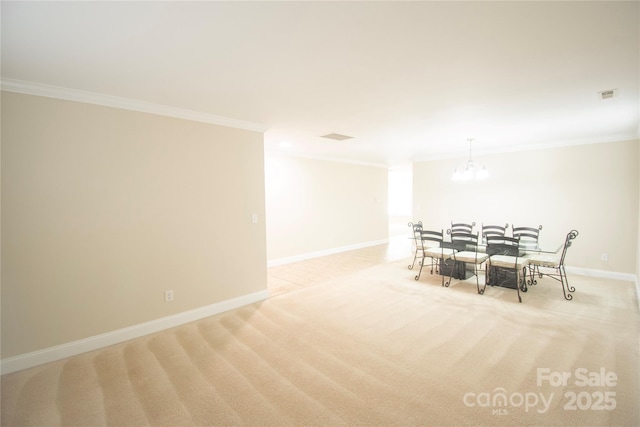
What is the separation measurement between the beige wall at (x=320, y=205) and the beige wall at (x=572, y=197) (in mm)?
2538

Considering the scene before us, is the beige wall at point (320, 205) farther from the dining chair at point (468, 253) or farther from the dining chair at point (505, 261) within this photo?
the dining chair at point (505, 261)

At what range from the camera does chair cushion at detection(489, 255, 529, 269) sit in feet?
13.1

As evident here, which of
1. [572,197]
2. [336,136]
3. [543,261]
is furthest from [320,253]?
[572,197]

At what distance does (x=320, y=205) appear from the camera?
7.16 m

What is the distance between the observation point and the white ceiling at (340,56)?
63.9 inches

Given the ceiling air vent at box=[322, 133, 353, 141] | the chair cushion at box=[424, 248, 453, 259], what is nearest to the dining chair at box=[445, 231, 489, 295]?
the chair cushion at box=[424, 248, 453, 259]

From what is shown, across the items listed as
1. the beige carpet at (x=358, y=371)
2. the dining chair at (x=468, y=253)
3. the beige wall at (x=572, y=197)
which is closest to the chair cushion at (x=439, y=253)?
the dining chair at (x=468, y=253)

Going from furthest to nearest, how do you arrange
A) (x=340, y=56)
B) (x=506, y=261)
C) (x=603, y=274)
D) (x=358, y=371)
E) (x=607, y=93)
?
1. (x=603, y=274)
2. (x=506, y=261)
3. (x=607, y=93)
4. (x=358, y=371)
5. (x=340, y=56)

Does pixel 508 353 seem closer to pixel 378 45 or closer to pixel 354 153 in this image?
pixel 378 45

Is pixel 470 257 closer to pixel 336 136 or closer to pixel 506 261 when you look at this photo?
pixel 506 261

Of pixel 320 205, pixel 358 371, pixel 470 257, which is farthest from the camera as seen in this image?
pixel 320 205

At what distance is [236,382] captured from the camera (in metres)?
2.30

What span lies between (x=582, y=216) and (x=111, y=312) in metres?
7.35

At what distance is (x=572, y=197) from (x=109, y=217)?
721 centimetres
